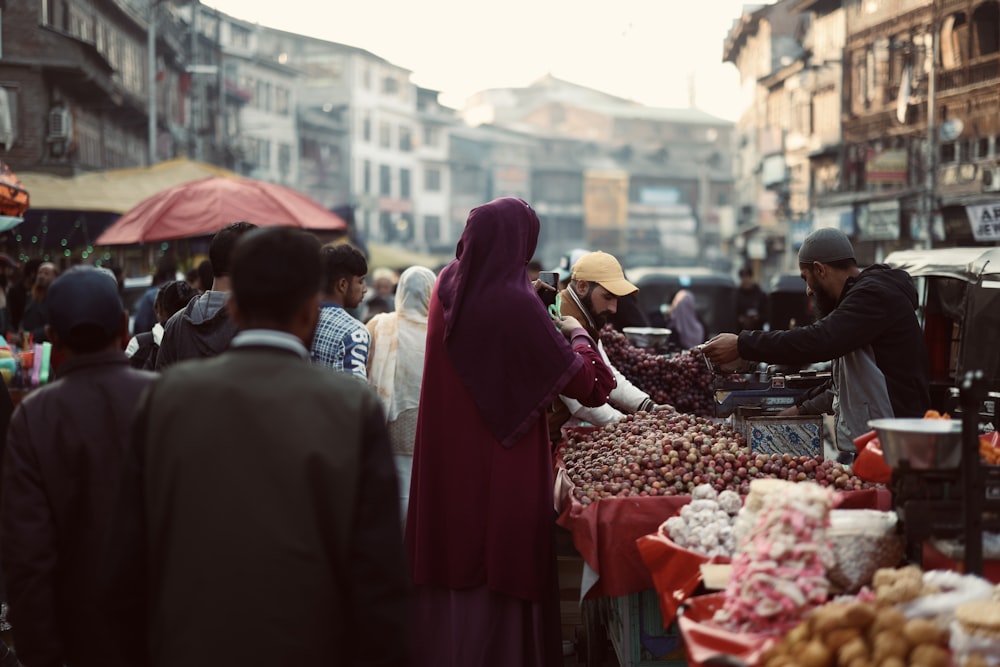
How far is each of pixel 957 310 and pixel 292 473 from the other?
42.7 feet

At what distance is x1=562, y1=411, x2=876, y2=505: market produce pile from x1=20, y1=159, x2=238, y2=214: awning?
10897mm

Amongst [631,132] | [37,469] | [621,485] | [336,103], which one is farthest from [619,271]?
[631,132]

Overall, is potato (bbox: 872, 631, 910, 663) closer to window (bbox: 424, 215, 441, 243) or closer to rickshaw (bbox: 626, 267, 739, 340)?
rickshaw (bbox: 626, 267, 739, 340)

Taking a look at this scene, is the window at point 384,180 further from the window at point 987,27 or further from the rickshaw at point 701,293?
the rickshaw at point 701,293

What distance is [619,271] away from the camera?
6.73 metres

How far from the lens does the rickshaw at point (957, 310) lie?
41.9 feet

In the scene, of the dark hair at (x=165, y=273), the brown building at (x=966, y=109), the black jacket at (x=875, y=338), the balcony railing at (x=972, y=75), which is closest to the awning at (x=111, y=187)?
the dark hair at (x=165, y=273)

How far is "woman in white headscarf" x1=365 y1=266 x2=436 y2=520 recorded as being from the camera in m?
6.53

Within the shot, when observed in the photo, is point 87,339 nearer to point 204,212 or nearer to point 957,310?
point 204,212

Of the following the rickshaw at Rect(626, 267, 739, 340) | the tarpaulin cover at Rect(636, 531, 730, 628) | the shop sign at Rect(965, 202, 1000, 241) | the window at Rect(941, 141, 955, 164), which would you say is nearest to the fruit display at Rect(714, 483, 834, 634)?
the tarpaulin cover at Rect(636, 531, 730, 628)

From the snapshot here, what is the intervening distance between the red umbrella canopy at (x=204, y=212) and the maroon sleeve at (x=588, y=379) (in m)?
5.83

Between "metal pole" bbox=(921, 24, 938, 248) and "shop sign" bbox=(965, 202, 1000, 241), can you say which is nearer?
"shop sign" bbox=(965, 202, 1000, 241)

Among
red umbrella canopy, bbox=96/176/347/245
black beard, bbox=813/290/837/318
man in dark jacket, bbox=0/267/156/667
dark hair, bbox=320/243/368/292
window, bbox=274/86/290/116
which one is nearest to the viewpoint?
man in dark jacket, bbox=0/267/156/667

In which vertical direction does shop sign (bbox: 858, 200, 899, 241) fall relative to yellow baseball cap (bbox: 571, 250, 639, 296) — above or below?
above
